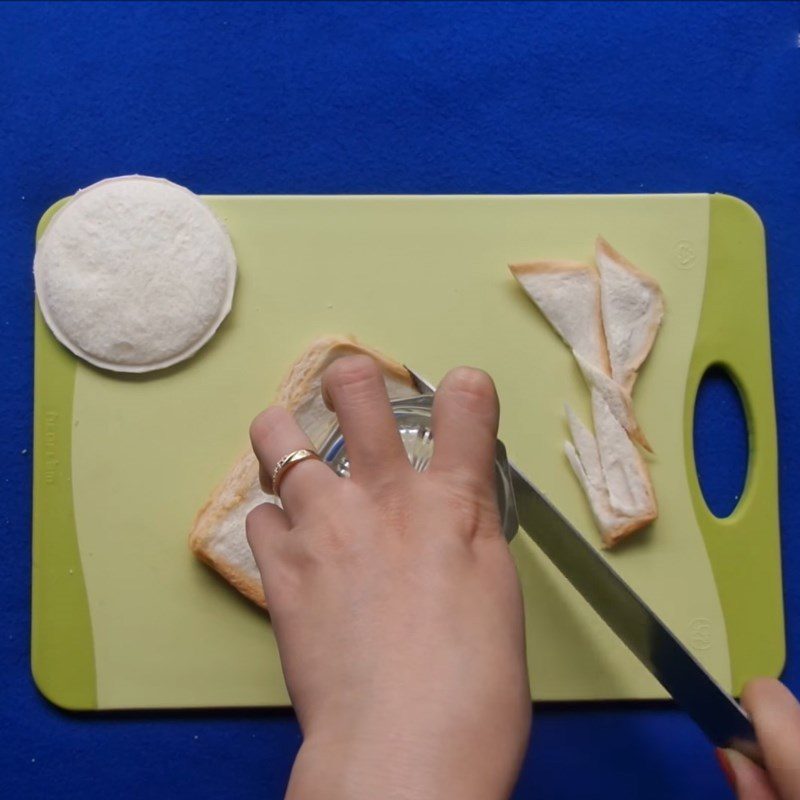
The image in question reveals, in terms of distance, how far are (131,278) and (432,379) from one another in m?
0.68

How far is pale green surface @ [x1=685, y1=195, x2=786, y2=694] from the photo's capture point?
6.43 ft

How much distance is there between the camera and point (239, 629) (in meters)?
1.90

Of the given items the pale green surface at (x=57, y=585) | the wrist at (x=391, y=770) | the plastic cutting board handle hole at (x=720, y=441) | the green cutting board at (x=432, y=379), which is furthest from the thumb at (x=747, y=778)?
the pale green surface at (x=57, y=585)

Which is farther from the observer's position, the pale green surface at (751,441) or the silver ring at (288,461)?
the pale green surface at (751,441)

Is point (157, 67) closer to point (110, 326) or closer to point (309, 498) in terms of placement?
point (110, 326)

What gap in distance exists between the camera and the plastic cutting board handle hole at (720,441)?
205 centimetres

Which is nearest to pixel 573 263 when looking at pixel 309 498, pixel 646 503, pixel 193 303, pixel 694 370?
pixel 694 370

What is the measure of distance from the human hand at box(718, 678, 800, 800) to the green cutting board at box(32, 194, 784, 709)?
432mm

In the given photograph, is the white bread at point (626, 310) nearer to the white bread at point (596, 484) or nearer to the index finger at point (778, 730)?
the white bread at point (596, 484)

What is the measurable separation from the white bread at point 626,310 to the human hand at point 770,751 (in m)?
0.72

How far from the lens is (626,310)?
6.49 feet

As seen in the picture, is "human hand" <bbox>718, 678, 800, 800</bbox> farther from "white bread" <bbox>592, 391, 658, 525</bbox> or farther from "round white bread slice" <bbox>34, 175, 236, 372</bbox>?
"round white bread slice" <bbox>34, 175, 236, 372</bbox>

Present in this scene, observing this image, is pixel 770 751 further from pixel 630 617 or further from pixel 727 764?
pixel 630 617

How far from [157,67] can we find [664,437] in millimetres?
1458
